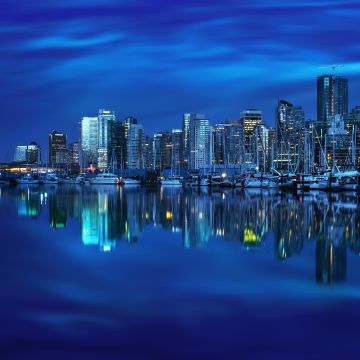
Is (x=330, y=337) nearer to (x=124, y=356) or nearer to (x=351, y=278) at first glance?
(x=124, y=356)

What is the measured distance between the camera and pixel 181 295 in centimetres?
1280

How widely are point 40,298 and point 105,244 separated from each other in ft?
29.8

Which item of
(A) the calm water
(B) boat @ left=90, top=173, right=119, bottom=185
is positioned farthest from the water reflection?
(B) boat @ left=90, top=173, right=119, bottom=185

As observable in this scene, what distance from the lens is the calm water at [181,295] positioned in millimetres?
9367

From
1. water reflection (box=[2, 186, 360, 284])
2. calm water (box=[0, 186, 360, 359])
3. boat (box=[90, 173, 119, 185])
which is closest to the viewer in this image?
calm water (box=[0, 186, 360, 359])

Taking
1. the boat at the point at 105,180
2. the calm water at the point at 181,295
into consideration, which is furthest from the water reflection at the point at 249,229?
the boat at the point at 105,180

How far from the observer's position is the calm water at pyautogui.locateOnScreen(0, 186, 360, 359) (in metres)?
9.37

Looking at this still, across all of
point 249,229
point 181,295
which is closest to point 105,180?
point 249,229

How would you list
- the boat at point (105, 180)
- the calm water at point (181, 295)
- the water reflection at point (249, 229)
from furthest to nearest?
the boat at point (105, 180) → the water reflection at point (249, 229) → the calm water at point (181, 295)

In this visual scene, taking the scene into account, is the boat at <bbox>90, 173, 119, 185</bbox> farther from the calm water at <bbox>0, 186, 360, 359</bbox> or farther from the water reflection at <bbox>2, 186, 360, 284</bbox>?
the calm water at <bbox>0, 186, 360, 359</bbox>

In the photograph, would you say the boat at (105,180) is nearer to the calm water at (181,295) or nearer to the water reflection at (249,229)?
the water reflection at (249,229)

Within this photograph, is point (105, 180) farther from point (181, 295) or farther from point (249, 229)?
point (181, 295)

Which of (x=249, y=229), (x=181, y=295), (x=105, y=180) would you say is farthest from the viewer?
(x=105, y=180)

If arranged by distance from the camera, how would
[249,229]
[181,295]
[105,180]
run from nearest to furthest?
[181,295] → [249,229] → [105,180]
